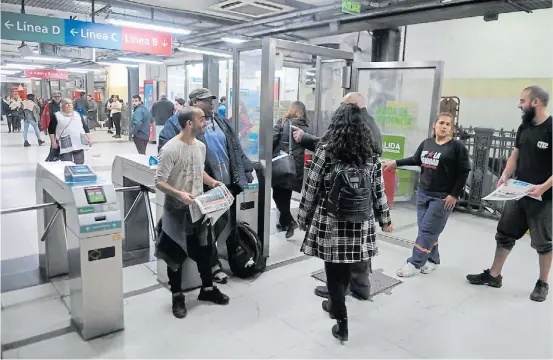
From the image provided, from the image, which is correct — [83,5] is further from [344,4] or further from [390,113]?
[390,113]

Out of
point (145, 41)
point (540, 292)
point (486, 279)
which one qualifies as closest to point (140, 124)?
point (145, 41)

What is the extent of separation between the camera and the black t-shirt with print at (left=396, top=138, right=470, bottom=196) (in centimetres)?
323

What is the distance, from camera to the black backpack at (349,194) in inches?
87.8

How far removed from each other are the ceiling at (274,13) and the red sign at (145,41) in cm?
31

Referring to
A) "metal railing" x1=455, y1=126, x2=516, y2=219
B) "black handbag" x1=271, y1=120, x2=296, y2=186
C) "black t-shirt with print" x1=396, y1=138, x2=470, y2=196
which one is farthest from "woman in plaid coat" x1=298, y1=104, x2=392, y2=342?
"metal railing" x1=455, y1=126, x2=516, y2=219

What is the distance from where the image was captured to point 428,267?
11.9 ft

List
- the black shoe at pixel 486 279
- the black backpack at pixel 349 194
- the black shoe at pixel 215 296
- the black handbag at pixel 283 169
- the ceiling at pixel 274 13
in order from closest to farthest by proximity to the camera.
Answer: the black backpack at pixel 349 194 → the black shoe at pixel 215 296 → the black shoe at pixel 486 279 → the black handbag at pixel 283 169 → the ceiling at pixel 274 13

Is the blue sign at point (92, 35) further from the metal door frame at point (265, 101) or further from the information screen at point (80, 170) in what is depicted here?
the information screen at point (80, 170)

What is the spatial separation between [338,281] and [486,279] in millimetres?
1663

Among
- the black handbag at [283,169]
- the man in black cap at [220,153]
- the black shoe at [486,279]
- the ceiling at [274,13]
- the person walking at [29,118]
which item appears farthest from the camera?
the person walking at [29,118]

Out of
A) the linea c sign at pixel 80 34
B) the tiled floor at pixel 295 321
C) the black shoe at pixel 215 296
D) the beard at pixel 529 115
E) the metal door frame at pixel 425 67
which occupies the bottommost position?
the tiled floor at pixel 295 321

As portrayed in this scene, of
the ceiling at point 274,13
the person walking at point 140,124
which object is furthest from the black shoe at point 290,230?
the person walking at point 140,124

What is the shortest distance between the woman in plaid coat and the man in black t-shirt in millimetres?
1320

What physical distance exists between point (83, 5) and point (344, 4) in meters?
4.65
